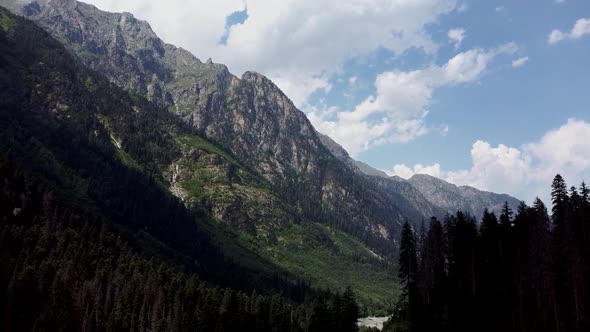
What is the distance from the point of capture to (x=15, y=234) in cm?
17138

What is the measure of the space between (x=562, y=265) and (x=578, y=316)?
11.3 metres

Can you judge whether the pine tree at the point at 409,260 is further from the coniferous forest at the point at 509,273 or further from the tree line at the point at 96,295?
the tree line at the point at 96,295

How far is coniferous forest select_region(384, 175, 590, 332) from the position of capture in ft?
251

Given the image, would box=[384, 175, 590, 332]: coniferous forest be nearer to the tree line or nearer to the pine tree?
the pine tree

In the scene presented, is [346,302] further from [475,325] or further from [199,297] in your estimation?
[199,297]

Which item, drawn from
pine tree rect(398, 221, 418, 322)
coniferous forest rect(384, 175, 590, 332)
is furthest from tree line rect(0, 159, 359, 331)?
coniferous forest rect(384, 175, 590, 332)

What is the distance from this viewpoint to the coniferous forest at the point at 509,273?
76625mm

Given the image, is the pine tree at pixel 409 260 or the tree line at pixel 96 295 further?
the tree line at pixel 96 295

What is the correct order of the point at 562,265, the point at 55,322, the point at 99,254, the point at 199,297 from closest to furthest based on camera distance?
the point at 562,265, the point at 55,322, the point at 199,297, the point at 99,254

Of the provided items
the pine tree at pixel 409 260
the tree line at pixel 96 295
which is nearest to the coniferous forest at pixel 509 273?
the pine tree at pixel 409 260

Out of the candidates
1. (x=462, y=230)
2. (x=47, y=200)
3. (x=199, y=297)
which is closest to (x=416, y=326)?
(x=462, y=230)

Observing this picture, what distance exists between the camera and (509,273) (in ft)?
301

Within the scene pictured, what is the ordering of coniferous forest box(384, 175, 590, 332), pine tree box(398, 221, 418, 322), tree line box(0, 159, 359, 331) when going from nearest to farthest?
coniferous forest box(384, 175, 590, 332), pine tree box(398, 221, 418, 322), tree line box(0, 159, 359, 331)

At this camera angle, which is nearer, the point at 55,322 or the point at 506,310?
the point at 506,310
